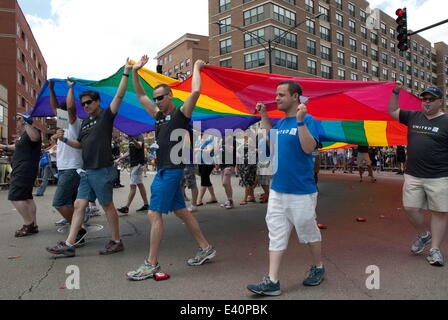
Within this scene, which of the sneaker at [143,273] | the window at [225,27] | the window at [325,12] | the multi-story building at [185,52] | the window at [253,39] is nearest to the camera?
the sneaker at [143,273]

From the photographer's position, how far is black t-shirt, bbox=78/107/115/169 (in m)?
3.91

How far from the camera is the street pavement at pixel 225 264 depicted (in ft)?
9.30

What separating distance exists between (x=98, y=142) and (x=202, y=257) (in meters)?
1.81

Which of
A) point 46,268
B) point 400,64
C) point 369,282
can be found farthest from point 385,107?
point 400,64

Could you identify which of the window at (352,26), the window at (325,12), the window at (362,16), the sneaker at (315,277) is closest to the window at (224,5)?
the window at (325,12)

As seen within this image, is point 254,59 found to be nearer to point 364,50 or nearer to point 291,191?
point 364,50

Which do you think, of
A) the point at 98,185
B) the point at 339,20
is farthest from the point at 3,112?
the point at 339,20

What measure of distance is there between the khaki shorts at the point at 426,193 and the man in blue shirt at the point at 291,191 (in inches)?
A: 62.1

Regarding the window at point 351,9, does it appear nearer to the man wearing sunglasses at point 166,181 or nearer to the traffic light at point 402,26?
the traffic light at point 402,26

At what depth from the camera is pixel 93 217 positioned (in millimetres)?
6613

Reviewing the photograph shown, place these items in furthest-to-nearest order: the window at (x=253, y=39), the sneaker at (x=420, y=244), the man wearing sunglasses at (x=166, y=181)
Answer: the window at (x=253, y=39)
the sneaker at (x=420, y=244)
the man wearing sunglasses at (x=166, y=181)

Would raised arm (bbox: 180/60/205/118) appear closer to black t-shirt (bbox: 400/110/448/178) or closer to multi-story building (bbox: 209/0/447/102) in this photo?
black t-shirt (bbox: 400/110/448/178)

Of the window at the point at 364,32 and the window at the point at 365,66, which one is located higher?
the window at the point at 364,32

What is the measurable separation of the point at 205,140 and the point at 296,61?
105ft
